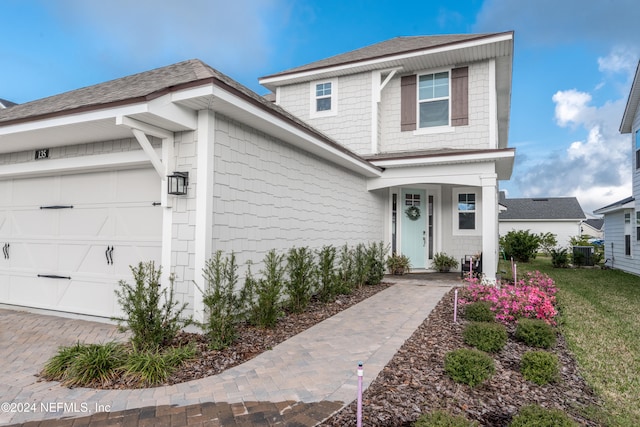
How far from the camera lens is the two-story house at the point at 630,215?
12922 millimetres

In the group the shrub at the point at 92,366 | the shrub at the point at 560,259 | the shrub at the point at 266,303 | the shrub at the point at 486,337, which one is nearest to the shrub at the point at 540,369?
the shrub at the point at 486,337

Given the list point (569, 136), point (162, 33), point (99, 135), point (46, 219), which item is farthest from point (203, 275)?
point (569, 136)

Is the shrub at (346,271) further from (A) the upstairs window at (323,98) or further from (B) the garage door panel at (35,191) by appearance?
(B) the garage door panel at (35,191)

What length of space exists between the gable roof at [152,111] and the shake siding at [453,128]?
515 cm

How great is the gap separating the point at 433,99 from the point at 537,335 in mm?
7433

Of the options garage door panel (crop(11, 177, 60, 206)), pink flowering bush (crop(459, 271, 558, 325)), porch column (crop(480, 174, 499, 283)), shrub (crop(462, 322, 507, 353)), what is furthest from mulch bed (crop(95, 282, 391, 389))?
porch column (crop(480, 174, 499, 283))

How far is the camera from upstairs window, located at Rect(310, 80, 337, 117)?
1125cm

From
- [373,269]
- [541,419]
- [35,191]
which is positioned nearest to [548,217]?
[373,269]

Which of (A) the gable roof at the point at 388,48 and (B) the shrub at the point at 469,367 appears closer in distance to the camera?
(B) the shrub at the point at 469,367

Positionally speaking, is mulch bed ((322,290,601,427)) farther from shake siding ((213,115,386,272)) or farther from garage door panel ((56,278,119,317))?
garage door panel ((56,278,119,317))

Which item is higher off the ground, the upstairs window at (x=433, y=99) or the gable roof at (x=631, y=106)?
the gable roof at (x=631, y=106)

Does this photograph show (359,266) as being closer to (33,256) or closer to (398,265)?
(398,265)

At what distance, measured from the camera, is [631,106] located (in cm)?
1328

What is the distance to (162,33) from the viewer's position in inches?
501
